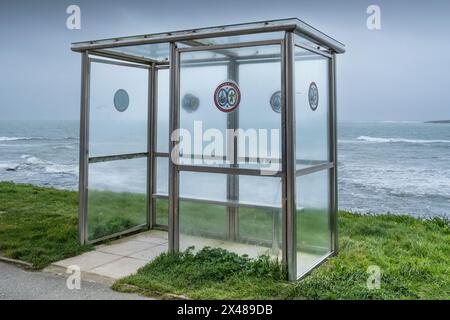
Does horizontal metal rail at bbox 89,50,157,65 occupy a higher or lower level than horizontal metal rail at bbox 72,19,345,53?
higher

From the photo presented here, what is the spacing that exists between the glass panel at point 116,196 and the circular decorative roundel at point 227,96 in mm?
2005

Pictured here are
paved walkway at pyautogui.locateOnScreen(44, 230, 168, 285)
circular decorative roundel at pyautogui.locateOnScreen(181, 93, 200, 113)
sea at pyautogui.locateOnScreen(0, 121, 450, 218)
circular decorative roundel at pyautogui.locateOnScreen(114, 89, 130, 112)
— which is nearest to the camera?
paved walkway at pyautogui.locateOnScreen(44, 230, 168, 285)

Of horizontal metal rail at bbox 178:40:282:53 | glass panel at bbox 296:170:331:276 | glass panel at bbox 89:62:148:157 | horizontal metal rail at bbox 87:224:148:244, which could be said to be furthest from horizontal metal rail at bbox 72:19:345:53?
horizontal metal rail at bbox 87:224:148:244

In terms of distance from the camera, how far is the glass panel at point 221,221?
4617mm

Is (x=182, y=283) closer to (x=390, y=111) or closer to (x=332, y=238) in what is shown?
(x=332, y=238)

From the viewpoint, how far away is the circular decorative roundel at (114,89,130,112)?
594 cm

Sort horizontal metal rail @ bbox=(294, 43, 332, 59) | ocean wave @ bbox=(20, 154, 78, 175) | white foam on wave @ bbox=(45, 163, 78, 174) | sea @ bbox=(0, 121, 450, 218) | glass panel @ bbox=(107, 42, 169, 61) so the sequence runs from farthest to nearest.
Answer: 1. ocean wave @ bbox=(20, 154, 78, 175)
2. white foam on wave @ bbox=(45, 163, 78, 174)
3. sea @ bbox=(0, 121, 450, 218)
4. glass panel @ bbox=(107, 42, 169, 61)
5. horizontal metal rail @ bbox=(294, 43, 332, 59)

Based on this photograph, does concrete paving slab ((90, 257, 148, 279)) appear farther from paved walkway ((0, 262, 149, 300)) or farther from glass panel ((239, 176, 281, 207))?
glass panel ((239, 176, 281, 207))

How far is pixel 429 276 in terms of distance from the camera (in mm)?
4352

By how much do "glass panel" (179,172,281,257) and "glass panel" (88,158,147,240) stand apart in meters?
1.45

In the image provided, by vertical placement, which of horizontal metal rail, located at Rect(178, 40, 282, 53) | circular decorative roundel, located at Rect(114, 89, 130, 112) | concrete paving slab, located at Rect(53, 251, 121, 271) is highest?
horizontal metal rail, located at Rect(178, 40, 282, 53)

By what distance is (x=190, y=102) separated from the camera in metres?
4.72

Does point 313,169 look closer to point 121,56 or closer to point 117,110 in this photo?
point 117,110

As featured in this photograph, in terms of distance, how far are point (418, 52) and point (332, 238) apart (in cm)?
2696
